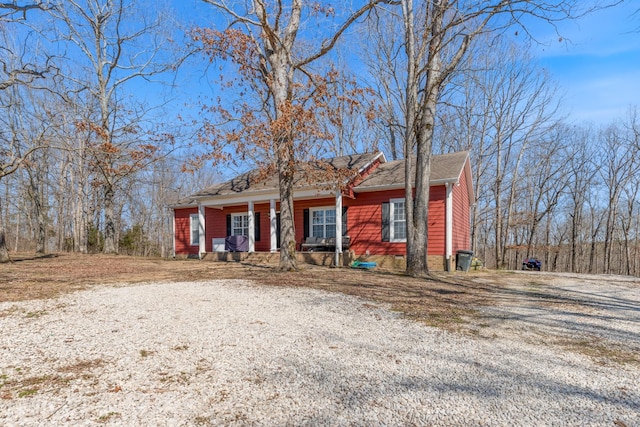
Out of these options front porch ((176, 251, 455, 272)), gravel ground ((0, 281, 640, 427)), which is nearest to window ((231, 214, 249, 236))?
front porch ((176, 251, 455, 272))

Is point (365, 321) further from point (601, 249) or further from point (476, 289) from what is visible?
point (601, 249)

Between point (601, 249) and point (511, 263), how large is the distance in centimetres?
731

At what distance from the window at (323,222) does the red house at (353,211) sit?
0.04 m

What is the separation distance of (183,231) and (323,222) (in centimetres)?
869

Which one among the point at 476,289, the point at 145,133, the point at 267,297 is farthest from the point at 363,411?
the point at 145,133

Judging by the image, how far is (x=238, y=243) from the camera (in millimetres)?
14852

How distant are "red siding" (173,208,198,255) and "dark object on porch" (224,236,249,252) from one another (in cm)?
350

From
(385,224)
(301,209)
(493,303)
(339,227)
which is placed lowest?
(493,303)

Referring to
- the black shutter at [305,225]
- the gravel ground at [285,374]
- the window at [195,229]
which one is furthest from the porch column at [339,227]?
the window at [195,229]

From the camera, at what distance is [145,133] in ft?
48.6

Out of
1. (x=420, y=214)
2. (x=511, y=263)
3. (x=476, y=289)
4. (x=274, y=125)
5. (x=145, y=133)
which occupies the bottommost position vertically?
(x=511, y=263)

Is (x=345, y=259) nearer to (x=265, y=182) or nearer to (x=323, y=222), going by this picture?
(x=323, y=222)

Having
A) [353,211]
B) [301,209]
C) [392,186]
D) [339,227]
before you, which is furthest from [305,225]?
[392,186]

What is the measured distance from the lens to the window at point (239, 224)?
16.0 m
